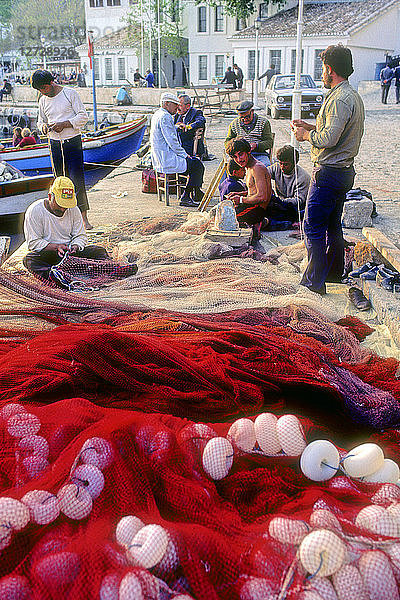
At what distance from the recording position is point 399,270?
16.2 ft

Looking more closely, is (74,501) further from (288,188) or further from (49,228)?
(288,188)

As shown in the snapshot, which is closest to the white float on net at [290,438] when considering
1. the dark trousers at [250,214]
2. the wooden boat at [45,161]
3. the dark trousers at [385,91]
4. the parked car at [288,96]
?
the dark trousers at [250,214]

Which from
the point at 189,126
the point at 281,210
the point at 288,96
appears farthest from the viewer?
the point at 288,96

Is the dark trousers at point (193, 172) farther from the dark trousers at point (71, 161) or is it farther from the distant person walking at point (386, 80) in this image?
the distant person walking at point (386, 80)

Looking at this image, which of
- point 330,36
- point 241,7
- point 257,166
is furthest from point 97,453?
point 241,7

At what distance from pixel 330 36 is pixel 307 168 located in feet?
99.3

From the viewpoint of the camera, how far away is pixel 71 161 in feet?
23.7

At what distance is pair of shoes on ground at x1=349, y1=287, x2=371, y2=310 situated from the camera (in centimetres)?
460

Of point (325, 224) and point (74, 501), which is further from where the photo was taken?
point (325, 224)

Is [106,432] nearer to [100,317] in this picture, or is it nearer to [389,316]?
[100,317]

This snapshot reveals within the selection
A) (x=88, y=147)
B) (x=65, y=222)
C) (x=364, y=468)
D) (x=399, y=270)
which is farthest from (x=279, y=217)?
(x=88, y=147)

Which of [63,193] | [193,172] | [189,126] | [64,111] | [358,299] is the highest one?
[64,111]

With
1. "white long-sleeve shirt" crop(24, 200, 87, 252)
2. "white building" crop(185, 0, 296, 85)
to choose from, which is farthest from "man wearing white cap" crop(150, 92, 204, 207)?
"white building" crop(185, 0, 296, 85)

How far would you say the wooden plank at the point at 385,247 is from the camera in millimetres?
5090
